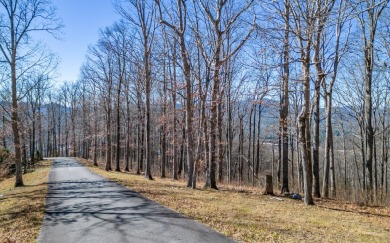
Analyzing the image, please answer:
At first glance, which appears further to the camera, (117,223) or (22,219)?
(22,219)

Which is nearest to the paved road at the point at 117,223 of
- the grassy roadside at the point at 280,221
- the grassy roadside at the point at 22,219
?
the grassy roadside at the point at 22,219

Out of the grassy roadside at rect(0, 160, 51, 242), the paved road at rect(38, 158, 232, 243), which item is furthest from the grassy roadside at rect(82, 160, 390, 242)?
the grassy roadside at rect(0, 160, 51, 242)

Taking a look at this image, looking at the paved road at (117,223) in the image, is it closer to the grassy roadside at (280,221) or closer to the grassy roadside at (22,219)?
the grassy roadside at (22,219)

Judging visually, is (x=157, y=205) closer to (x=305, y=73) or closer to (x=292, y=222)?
(x=292, y=222)

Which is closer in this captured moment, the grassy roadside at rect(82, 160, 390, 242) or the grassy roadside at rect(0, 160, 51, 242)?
the grassy roadside at rect(82, 160, 390, 242)

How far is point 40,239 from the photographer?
18.7 ft

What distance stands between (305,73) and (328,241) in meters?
5.55

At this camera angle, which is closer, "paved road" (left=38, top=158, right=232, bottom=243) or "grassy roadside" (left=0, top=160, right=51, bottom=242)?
"paved road" (left=38, top=158, right=232, bottom=243)

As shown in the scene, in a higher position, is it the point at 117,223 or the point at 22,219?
the point at 117,223

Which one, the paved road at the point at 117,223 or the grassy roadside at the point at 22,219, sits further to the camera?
the grassy roadside at the point at 22,219

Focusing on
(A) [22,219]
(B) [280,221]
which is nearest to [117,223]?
(A) [22,219]

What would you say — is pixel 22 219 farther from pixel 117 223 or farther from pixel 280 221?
pixel 280 221

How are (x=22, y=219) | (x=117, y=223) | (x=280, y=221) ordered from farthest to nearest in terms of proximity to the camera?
(x=22, y=219), (x=280, y=221), (x=117, y=223)

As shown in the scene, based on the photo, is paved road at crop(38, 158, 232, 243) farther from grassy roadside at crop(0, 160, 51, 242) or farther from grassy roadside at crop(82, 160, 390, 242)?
grassy roadside at crop(82, 160, 390, 242)
